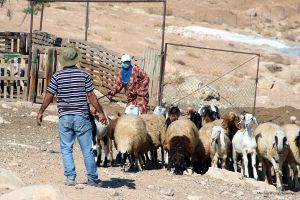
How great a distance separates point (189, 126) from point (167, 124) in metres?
0.72

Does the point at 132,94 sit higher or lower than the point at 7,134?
higher

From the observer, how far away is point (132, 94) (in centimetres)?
1516

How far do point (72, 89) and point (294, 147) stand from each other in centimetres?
485

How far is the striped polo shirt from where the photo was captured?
9945 millimetres

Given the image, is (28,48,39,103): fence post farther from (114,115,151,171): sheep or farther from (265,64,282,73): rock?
(265,64,282,73): rock

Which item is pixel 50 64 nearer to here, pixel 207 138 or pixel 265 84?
pixel 207 138

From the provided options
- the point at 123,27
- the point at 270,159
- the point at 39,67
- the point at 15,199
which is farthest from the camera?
the point at 123,27

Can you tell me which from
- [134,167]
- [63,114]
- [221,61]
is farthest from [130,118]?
[221,61]

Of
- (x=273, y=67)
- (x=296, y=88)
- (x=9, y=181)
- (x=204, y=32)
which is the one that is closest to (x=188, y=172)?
(x=9, y=181)

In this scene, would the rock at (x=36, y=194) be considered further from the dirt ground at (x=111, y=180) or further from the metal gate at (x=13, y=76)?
the metal gate at (x=13, y=76)

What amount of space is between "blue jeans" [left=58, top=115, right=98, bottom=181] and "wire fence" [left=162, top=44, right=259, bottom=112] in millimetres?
10145

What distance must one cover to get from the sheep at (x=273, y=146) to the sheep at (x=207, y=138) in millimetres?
819

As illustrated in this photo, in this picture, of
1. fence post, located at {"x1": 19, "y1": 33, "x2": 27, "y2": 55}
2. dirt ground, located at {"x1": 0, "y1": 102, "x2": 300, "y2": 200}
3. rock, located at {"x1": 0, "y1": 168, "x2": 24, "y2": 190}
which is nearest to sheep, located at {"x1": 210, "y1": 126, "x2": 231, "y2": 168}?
dirt ground, located at {"x1": 0, "y1": 102, "x2": 300, "y2": 200}

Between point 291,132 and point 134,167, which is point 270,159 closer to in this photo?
point 291,132
